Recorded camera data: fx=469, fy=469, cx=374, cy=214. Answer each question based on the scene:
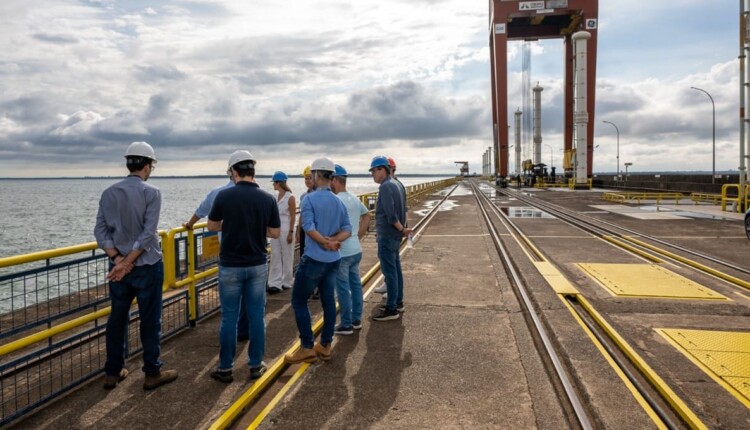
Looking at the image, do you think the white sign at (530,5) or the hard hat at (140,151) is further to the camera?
the white sign at (530,5)

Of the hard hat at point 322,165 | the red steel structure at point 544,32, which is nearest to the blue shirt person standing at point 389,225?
the hard hat at point 322,165

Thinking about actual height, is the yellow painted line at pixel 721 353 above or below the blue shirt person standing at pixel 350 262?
below

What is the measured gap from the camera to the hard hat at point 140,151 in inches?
153

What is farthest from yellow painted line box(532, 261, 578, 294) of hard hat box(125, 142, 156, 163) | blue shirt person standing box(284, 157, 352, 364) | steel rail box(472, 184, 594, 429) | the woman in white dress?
hard hat box(125, 142, 156, 163)

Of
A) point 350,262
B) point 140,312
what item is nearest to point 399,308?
point 350,262

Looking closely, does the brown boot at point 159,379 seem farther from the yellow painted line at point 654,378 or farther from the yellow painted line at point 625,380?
the yellow painted line at point 654,378

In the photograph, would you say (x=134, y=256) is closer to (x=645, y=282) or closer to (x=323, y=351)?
(x=323, y=351)

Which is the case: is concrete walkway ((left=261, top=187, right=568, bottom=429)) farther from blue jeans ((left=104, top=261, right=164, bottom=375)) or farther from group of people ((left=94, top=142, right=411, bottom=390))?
blue jeans ((left=104, top=261, right=164, bottom=375))

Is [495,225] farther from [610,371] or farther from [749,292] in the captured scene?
[610,371]

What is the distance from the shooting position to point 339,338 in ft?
17.0

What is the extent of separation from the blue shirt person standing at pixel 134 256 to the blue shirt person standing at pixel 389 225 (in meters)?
2.57

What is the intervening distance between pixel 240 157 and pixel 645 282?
22.2 ft

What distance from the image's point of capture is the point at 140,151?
3.92m

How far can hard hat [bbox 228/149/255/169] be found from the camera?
4039 millimetres
